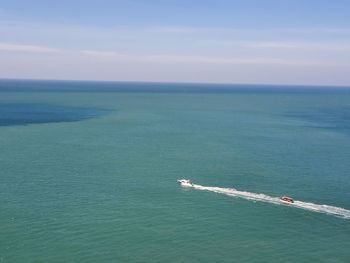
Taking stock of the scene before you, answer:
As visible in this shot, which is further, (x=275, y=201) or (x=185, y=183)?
(x=185, y=183)

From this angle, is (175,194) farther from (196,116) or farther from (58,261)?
(196,116)

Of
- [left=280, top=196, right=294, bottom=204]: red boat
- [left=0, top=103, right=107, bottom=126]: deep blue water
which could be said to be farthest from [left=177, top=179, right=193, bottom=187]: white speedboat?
[left=0, top=103, right=107, bottom=126]: deep blue water

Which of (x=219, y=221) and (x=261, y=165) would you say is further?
(x=261, y=165)

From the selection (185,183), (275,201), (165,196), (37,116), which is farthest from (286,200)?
(37,116)

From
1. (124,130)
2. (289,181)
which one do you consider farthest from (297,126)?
(289,181)

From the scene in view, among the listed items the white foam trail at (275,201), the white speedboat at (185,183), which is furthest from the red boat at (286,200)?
the white speedboat at (185,183)

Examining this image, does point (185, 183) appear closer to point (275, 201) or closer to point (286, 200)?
point (275, 201)

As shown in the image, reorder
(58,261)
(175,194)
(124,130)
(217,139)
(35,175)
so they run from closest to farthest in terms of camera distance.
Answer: (58,261) → (175,194) → (35,175) → (217,139) → (124,130)
